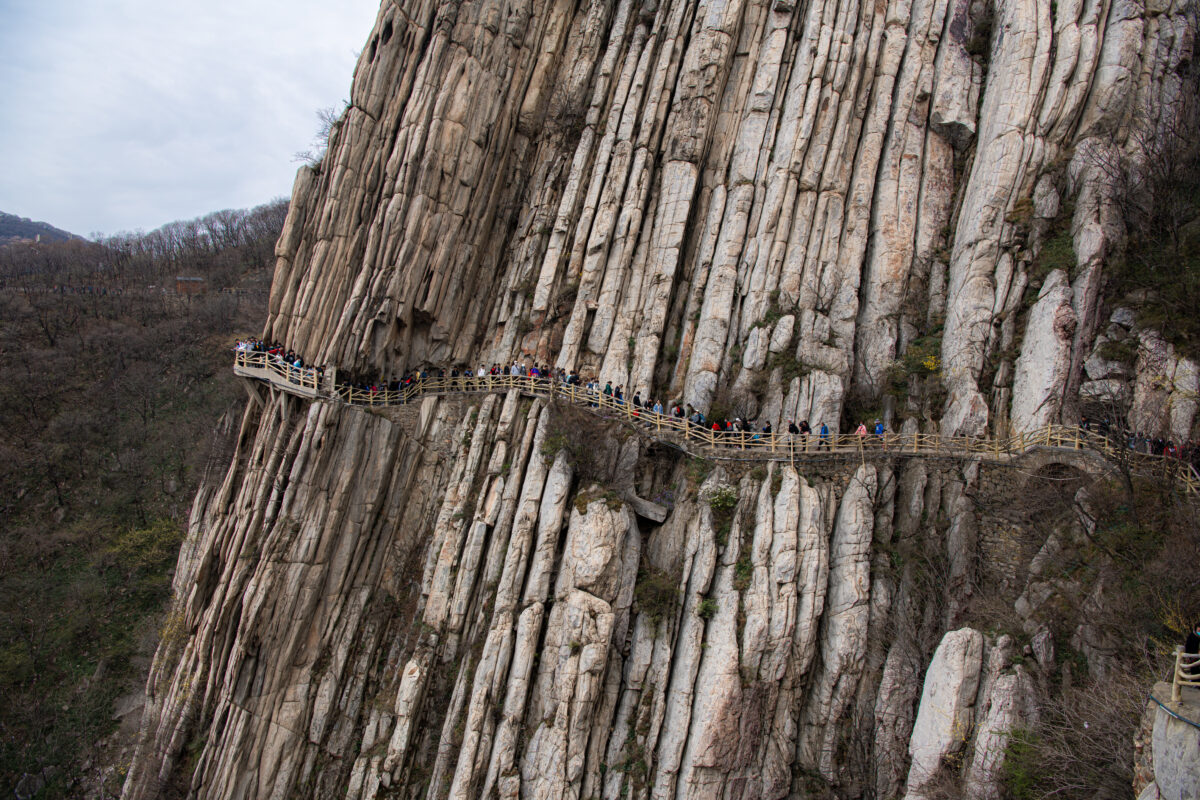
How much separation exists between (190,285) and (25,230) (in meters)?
152

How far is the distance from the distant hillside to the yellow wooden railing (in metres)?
177

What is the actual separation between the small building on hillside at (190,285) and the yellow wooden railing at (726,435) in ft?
152

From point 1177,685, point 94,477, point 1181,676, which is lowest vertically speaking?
point 94,477

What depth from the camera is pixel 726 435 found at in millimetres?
22188

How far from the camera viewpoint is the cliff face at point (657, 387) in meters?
18.5

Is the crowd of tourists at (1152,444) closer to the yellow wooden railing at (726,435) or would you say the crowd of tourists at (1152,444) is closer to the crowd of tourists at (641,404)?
the crowd of tourists at (641,404)

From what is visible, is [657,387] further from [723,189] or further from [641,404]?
[723,189]

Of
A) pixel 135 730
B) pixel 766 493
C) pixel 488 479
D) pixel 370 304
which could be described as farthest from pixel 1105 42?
pixel 135 730

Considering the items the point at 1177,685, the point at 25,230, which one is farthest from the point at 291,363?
the point at 25,230

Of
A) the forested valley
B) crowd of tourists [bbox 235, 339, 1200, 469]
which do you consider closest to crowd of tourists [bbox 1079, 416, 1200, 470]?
crowd of tourists [bbox 235, 339, 1200, 469]

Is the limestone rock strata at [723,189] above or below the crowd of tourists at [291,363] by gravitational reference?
above

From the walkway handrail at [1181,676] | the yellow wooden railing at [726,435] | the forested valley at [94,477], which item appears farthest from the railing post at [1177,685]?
the forested valley at [94,477]

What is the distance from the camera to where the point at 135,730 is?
28.2 m

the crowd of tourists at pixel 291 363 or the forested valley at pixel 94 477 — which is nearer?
the crowd of tourists at pixel 291 363
